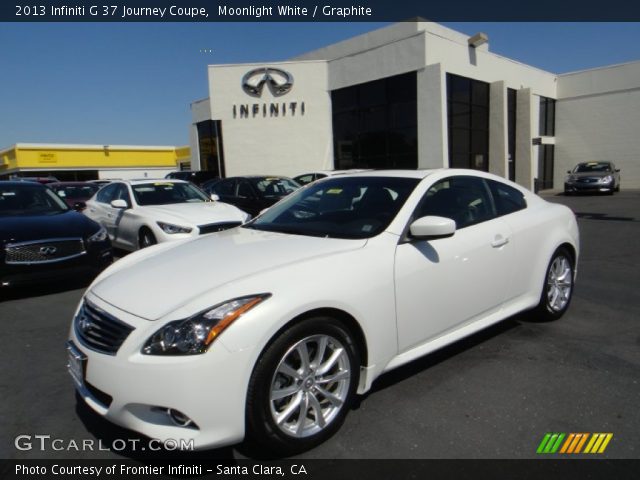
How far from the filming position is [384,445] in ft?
8.59

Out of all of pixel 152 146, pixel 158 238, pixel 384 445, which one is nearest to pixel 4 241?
pixel 158 238

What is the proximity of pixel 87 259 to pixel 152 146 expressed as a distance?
51230mm

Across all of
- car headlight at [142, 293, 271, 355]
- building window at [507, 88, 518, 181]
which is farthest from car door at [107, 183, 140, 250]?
building window at [507, 88, 518, 181]

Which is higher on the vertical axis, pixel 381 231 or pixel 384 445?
pixel 381 231

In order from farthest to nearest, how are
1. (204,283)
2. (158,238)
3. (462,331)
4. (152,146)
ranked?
(152,146)
(158,238)
(462,331)
(204,283)

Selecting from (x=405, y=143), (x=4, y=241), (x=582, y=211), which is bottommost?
(x=582, y=211)

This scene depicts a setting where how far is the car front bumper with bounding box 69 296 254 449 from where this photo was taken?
2.22 m

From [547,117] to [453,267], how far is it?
28.8 meters

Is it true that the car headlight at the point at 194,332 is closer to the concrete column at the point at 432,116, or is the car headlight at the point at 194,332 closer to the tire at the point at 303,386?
the tire at the point at 303,386

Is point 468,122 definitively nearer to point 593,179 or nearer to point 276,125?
point 593,179

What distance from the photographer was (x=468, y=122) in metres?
20.8

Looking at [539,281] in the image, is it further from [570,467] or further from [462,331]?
[570,467]

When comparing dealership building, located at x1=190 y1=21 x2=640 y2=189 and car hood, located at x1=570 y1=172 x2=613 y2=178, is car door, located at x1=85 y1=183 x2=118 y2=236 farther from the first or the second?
car hood, located at x1=570 y1=172 x2=613 y2=178

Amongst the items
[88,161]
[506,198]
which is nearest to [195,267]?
[506,198]
